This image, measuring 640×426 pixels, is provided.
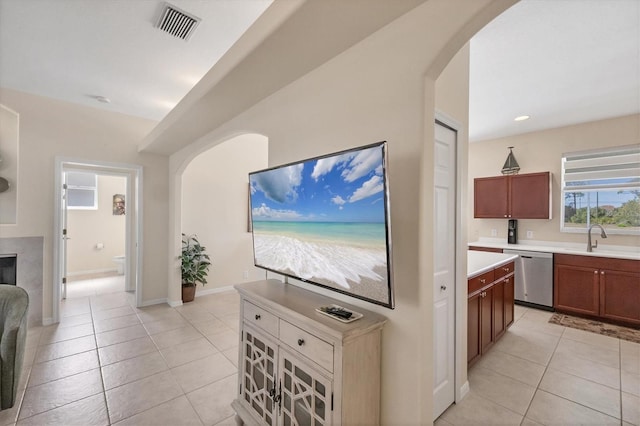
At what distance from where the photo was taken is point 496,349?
2.80 metres

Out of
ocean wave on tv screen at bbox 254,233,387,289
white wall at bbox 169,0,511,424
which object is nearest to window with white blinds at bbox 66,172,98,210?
ocean wave on tv screen at bbox 254,233,387,289

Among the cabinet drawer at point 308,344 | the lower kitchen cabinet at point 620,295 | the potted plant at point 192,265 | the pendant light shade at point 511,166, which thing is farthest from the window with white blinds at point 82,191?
the lower kitchen cabinet at point 620,295

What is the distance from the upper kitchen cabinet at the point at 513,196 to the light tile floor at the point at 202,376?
1670 mm

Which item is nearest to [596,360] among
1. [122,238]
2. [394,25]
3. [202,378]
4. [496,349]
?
[496,349]

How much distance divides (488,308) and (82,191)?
24.9 ft

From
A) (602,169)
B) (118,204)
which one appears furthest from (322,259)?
(118,204)

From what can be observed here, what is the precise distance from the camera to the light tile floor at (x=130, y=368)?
1914 millimetres

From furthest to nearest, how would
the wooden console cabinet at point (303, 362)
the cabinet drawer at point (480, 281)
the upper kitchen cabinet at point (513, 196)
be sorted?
the upper kitchen cabinet at point (513, 196), the cabinet drawer at point (480, 281), the wooden console cabinet at point (303, 362)

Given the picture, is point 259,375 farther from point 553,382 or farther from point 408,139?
point 553,382

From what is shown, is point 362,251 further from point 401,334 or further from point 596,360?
point 596,360

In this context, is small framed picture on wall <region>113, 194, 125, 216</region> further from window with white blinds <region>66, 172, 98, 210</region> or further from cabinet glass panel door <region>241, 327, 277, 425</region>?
cabinet glass panel door <region>241, 327, 277, 425</region>

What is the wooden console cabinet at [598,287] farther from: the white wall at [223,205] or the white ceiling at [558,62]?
the white wall at [223,205]

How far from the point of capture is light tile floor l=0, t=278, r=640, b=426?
6.24 feet

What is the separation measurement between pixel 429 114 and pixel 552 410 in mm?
2278
